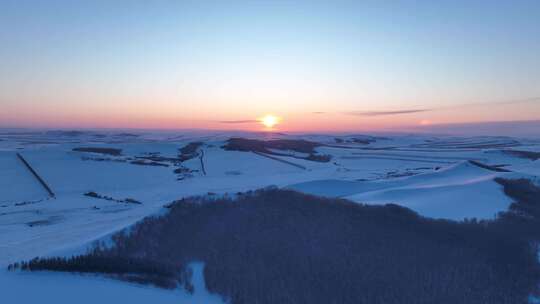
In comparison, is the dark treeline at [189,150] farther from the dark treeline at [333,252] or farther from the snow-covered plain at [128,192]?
the dark treeline at [333,252]

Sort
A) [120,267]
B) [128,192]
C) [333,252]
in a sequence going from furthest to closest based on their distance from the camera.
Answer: [128,192] → [333,252] → [120,267]

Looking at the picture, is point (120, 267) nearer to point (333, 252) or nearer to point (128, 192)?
point (333, 252)

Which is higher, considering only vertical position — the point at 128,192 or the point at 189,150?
the point at 189,150

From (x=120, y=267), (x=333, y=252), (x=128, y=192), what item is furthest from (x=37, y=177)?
(x=333, y=252)

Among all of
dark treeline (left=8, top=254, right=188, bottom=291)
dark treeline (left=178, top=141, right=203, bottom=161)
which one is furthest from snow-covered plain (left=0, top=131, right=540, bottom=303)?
dark treeline (left=178, top=141, right=203, bottom=161)

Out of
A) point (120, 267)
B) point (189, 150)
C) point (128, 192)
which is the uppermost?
point (189, 150)

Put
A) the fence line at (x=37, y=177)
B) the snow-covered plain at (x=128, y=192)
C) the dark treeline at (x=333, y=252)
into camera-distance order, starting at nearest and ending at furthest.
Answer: the snow-covered plain at (x=128, y=192), the dark treeline at (x=333, y=252), the fence line at (x=37, y=177)

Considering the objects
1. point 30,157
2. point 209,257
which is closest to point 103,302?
point 209,257

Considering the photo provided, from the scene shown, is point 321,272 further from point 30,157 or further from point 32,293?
point 30,157

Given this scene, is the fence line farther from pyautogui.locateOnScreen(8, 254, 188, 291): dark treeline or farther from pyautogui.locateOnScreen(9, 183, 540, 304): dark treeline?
pyautogui.locateOnScreen(8, 254, 188, 291): dark treeline

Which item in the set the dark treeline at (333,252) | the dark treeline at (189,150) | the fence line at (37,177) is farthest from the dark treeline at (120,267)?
the dark treeline at (189,150)
